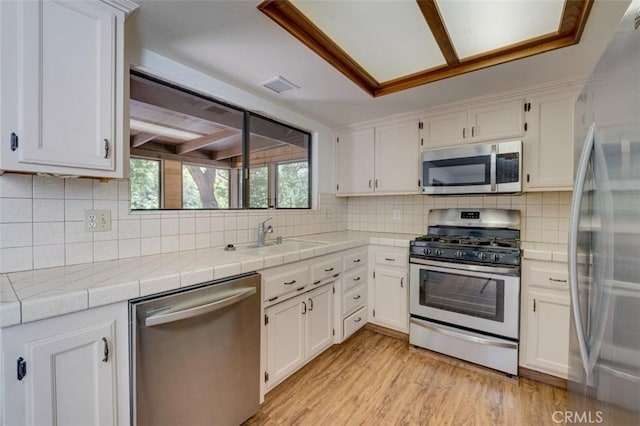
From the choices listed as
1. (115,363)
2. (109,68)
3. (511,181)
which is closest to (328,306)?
(115,363)

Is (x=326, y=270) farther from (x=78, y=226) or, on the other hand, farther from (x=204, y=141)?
(x=78, y=226)

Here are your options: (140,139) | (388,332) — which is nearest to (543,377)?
(388,332)

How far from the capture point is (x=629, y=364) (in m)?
0.67

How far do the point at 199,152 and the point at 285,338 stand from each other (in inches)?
57.5

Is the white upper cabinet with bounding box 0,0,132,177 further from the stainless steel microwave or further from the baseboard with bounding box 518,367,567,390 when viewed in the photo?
the baseboard with bounding box 518,367,567,390

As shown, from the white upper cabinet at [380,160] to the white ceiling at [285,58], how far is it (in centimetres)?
32

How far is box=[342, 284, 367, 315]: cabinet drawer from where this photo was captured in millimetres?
2369

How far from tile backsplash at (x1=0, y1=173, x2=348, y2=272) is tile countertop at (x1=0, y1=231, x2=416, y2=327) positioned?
70 mm

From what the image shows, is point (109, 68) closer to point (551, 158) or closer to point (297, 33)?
point (297, 33)

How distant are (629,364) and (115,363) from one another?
1.62 metres

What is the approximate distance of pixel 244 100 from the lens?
7.23ft

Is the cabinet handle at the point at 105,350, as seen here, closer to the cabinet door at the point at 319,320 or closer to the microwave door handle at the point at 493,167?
the cabinet door at the point at 319,320

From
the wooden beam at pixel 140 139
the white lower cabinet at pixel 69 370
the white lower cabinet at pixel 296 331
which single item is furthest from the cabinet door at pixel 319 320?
the wooden beam at pixel 140 139

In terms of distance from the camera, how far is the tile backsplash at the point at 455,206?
225 centimetres
